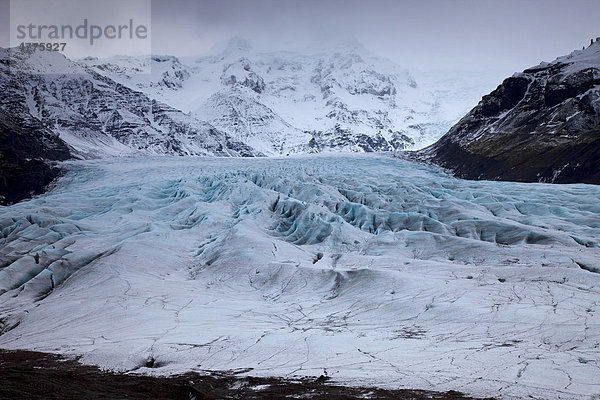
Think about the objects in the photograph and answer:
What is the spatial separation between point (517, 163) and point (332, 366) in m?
62.0

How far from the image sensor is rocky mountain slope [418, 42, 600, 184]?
187ft

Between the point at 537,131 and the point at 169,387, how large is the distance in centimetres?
7642

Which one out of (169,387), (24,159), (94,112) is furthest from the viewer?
(94,112)

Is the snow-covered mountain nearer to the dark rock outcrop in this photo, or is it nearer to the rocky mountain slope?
the dark rock outcrop

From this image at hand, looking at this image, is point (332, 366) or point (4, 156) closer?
point (332, 366)

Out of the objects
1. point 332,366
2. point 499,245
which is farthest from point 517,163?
point 332,366

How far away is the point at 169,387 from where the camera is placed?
955 centimetres

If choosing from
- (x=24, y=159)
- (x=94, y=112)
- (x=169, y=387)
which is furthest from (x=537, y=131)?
(x=94, y=112)

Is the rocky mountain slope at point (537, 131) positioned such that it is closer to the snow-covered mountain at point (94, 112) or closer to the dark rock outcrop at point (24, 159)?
the dark rock outcrop at point (24, 159)

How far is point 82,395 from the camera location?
877cm

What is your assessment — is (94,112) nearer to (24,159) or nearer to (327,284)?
(24,159)

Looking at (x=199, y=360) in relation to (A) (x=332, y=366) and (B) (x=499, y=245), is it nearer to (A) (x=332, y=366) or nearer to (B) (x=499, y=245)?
(A) (x=332, y=366)

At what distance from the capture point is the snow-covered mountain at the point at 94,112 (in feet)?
445

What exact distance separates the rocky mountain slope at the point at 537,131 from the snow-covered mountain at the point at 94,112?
93.4 m
